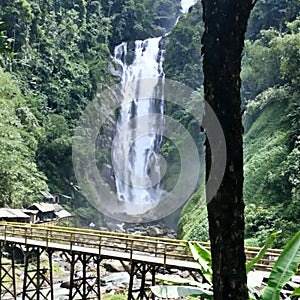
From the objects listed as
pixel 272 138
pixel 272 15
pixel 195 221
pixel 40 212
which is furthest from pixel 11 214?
pixel 272 15

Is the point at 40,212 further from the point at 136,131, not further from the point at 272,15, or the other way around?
the point at 272,15

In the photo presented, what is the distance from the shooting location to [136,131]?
46.8 metres

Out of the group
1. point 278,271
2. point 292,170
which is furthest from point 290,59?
point 278,271

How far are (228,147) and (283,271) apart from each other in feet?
4.67

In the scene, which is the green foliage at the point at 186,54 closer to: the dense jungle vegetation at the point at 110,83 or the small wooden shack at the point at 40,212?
the dense jungle vegetation at the point at 110,83

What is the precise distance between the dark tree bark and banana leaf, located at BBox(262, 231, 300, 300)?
83 centimetres

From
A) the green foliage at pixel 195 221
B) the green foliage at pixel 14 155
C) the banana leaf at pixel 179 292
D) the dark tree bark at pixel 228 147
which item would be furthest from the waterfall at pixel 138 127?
the dark tree bark at pixel 228 147

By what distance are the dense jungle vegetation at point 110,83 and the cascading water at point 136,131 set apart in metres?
2.15

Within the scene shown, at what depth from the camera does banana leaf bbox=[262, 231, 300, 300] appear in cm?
327

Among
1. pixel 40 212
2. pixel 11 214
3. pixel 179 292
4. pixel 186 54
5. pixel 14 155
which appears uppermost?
pixel 186 54

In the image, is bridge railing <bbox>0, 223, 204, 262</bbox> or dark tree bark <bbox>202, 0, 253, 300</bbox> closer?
dark tree bark <bbox>202, 0, 253, 300</bbox>

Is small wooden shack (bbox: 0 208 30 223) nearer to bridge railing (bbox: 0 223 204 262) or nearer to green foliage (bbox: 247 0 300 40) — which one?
bridge railing (bbox: 0 223 204 262)

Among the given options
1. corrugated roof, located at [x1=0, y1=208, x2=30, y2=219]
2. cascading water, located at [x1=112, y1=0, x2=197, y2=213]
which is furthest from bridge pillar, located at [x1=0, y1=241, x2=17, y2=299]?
cascading water, located at [x1=112, y1=0, x2=197, y2=213]

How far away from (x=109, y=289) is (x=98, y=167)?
23849 millimetres
